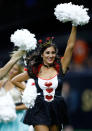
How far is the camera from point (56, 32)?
15.5 metres

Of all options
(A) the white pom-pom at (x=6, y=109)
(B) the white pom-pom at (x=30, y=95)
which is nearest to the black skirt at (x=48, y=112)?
(B) the white pom-pom at (x=30, y=95)

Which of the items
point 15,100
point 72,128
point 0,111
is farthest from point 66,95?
point 0,111

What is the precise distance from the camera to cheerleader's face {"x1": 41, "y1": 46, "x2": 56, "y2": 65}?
684 cm

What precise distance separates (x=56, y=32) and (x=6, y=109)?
330 inches

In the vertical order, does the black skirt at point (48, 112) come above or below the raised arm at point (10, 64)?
below

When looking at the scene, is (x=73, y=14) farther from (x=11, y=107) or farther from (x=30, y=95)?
(x=11, y=107)

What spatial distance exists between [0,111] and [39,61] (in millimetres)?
924

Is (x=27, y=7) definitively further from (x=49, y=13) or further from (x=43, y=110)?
(x=43, y=110)

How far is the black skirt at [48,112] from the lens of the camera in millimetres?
6719

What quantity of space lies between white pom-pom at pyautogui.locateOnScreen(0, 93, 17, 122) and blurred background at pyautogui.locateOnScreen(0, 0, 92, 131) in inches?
171

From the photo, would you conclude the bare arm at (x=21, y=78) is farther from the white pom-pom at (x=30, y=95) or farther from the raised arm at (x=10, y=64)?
the raised arm at (x=10, y=64)

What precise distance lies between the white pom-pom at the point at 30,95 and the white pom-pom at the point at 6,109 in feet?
2.04

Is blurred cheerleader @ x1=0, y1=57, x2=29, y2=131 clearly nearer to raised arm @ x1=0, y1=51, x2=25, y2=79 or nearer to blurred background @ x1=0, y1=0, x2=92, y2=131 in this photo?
raised arm @ x1=0, y1=51, x2=25, y2=79

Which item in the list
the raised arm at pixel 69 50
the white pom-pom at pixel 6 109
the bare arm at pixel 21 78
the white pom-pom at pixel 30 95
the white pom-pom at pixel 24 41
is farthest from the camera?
the white pom-pom at pixel 6 109
